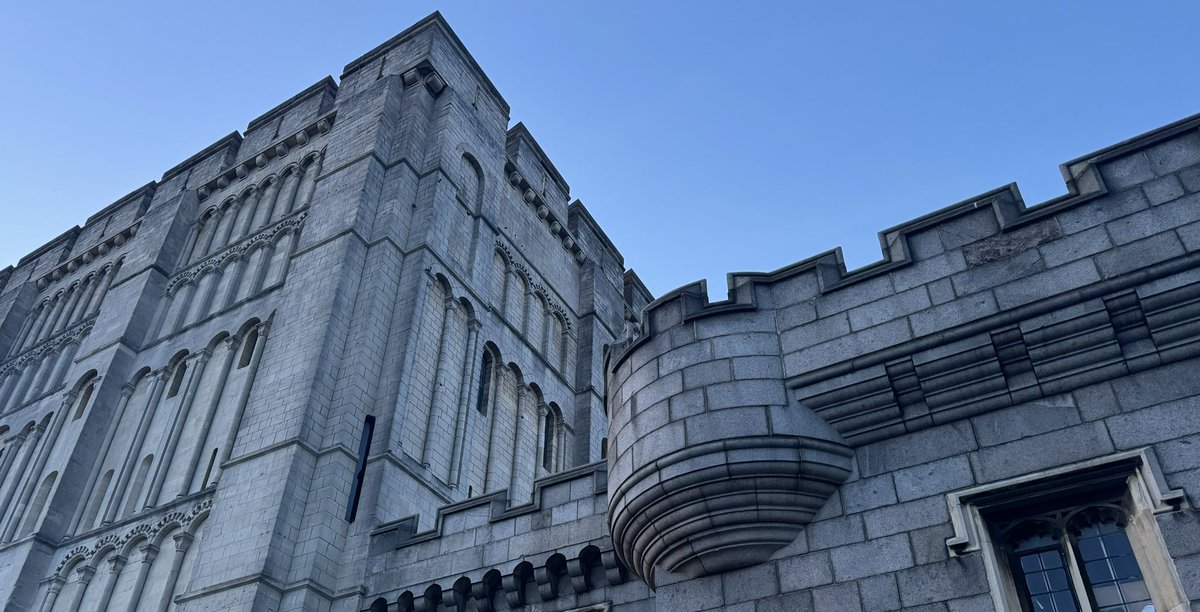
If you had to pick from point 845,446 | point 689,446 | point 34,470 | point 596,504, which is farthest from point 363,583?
point 34,470

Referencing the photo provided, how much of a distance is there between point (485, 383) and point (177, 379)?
24.7 ft

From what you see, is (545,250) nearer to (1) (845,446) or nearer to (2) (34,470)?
(2) (34,470)

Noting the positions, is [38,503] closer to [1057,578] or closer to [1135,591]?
[1057,578]

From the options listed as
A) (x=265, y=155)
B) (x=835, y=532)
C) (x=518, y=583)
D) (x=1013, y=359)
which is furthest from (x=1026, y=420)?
(x=265, y=155)

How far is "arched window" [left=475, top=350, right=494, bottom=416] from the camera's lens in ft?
74.4

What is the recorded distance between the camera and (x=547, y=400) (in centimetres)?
2555

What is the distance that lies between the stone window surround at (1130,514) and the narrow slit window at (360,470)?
35.7 feet

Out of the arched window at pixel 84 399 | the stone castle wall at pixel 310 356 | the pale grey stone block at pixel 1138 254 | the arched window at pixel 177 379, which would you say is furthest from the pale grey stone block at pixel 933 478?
the arched window at pixel 84 399

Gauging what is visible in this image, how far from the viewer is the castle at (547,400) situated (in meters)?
9.07

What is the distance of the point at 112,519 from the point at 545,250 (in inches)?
552

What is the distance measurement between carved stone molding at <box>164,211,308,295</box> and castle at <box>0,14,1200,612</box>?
11 cm

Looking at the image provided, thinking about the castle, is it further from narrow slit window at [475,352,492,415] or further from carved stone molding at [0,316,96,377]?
narrow slit window at [475,352,492,415]

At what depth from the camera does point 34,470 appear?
2398cm

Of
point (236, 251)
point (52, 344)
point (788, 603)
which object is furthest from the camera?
point (52, 344)
